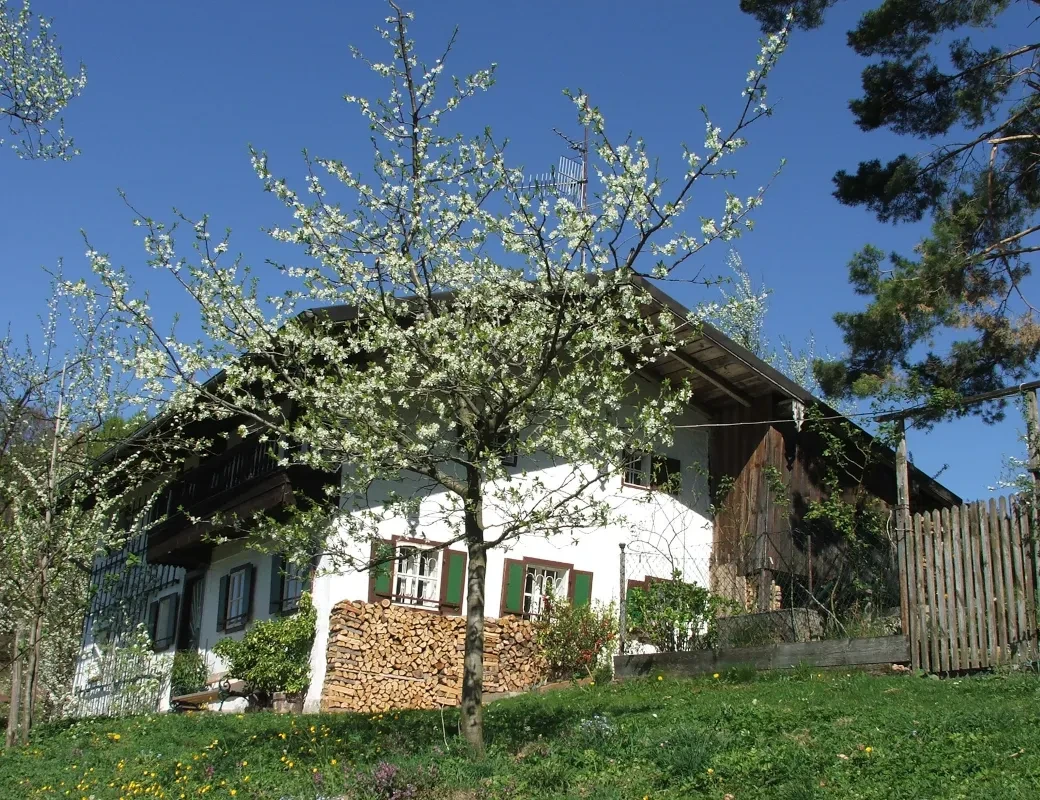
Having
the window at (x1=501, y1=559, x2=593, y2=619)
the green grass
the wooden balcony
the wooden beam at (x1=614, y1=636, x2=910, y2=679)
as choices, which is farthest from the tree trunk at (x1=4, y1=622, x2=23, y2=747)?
the wooden beam at (x1=614, y1=636, x2=910, y2=679)

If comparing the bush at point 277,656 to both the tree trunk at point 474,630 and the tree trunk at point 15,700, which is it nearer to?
the tree trunk at point 15,700

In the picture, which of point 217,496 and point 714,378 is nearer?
point 217,496

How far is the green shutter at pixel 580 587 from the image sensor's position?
20562 mm

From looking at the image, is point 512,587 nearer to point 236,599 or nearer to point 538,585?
point 538,585

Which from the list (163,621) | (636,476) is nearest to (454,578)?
(636,476)

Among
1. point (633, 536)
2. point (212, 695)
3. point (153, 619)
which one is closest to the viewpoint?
point (212, 695)

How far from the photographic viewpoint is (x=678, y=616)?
1694 cm

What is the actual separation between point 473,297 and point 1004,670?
277 inches

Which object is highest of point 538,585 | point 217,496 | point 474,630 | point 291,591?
point 217,496

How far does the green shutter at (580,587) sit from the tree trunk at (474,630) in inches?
389

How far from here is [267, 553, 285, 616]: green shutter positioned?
19.7 m

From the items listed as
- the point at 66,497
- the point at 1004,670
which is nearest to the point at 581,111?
the point at 1004,670

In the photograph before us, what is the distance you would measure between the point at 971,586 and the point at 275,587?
11540mm

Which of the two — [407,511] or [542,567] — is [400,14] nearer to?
[407,511]
